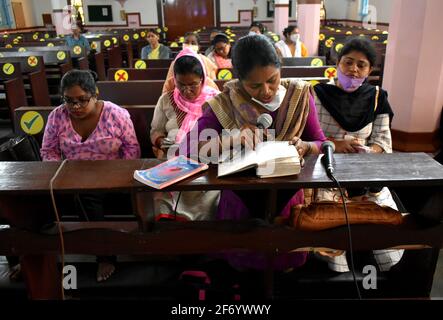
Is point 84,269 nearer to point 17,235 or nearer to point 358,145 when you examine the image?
point 17,235

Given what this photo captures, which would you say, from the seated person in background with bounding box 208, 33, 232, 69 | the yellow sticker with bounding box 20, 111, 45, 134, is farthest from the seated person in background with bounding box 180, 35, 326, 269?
the seated person in background with bounding box 208, 33, 232, 69

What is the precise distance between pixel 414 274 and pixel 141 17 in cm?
1671

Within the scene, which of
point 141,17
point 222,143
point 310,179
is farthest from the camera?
point 141,17

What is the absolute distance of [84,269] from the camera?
206 cm

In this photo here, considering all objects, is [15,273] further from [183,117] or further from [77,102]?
[183,117]

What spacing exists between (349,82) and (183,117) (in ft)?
Answer: 3.05

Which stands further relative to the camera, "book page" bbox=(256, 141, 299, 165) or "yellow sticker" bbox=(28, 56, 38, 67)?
"yellow sticker" bbox=(28, 56, 38, 67)

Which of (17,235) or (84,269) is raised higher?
(17,235)

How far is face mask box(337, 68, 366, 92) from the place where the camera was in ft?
6.21

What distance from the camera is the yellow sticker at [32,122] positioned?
94.2 inches

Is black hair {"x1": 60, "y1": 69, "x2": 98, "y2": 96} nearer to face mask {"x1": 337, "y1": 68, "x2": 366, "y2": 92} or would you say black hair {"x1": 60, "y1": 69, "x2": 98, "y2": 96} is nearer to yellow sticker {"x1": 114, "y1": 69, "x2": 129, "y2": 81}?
face mask {"x1": 337, "y1": 68, "x2": 366, "y2": 92}

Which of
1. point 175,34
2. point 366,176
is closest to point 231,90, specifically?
point 366,176

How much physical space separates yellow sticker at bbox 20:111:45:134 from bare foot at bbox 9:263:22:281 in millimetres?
854

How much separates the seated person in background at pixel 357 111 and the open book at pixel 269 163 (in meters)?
0.67
